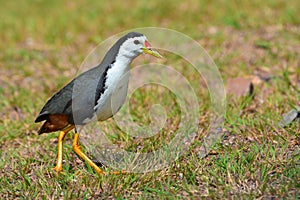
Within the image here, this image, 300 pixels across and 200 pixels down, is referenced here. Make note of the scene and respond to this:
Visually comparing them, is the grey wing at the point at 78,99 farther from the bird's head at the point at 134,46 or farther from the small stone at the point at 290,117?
the small stone at the point at 290,117

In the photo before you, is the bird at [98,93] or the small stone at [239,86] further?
the small stone at [239,86]

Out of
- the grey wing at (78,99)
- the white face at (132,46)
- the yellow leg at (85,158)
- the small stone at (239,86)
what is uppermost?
the white face at (132,46)

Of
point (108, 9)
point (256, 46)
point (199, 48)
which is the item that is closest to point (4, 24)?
point (108, 9)

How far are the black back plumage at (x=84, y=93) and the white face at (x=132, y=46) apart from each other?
0.09 feet

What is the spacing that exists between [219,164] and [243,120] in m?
0.92

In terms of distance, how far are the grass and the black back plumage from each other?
41 centimetres

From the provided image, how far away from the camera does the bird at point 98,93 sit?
3.64 m

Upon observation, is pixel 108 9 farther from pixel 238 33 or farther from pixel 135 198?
pixel 135 198

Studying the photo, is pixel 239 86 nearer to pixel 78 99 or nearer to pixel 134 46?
pixel 134 46

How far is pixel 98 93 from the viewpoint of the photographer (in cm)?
363

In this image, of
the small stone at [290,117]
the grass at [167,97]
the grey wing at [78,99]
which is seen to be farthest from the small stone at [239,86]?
the grey wing at [78,99]

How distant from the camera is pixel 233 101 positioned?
4988mm

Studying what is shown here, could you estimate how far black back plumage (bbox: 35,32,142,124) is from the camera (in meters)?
3.66

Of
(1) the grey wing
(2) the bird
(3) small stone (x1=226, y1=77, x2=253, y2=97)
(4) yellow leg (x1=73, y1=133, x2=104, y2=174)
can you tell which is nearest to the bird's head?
(2) the bird
